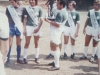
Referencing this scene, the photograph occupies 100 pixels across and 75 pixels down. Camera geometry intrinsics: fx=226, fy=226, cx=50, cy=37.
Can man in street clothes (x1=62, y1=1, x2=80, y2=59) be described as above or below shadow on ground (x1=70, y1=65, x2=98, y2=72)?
above

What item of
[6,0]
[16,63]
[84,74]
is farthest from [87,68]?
[6,0]

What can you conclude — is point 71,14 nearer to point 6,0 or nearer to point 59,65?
point 59,65

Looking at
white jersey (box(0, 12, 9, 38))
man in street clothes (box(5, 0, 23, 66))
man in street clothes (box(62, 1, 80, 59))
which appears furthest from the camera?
man in street clothes (box(62, 1, 80, 59))

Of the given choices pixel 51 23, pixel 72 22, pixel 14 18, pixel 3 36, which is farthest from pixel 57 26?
pixel 3 36

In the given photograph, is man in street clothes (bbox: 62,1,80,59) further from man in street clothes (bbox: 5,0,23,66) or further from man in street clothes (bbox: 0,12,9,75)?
man in street clothes (bbox: 0,12,9,75)

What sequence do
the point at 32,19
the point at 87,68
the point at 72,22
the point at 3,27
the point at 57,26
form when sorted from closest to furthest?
1. the point at 3,27
2. the point at 57,26
3. the point at 32,19
4. the point at 87,68
5. the point at 72,22

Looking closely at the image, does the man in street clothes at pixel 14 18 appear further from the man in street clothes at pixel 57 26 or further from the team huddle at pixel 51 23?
the man in street clothes at pixel 57 26

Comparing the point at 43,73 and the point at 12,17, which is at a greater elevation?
the point at 12,17

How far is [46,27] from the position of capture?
10664mm

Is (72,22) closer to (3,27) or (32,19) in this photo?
(32,19)

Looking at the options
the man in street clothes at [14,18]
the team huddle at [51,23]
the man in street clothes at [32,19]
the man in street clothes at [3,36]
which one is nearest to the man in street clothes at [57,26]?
the team huddle at [51,23]

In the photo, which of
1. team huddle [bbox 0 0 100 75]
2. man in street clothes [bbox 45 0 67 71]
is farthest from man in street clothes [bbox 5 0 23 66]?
man in street clothes [bbox 45 0 67 71]

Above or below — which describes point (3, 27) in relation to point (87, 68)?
above

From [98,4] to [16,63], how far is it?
2.69 meters
